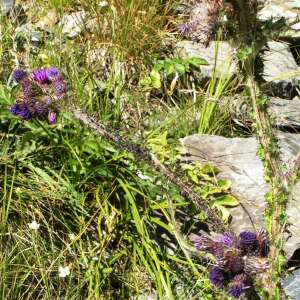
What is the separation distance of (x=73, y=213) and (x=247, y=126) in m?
1.34

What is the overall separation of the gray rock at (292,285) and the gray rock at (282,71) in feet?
4.99

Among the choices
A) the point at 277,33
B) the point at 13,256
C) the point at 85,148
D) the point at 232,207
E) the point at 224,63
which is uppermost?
the point at 277,33

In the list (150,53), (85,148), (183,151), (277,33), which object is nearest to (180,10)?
(150,53)

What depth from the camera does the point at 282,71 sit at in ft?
14.0

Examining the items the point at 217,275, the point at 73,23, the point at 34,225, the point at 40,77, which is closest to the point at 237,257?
the point at 217,275

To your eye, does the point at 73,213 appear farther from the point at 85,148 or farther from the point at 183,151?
the point at 183,151

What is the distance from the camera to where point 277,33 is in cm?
171

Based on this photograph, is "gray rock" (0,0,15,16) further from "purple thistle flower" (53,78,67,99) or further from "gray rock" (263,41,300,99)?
"purple thistle flower" (53,78,67,99)

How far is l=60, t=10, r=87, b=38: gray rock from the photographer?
4.49 m

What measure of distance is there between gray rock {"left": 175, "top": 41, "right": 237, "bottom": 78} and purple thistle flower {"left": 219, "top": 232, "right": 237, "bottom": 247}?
2031 millimetres

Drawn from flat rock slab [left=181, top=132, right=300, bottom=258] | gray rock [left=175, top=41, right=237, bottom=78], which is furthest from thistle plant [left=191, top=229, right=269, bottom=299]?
gray rock [left=175, top=41, right=237, bottom=78]

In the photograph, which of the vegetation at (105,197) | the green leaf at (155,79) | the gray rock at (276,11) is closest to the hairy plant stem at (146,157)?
the vegetation at (105,197)

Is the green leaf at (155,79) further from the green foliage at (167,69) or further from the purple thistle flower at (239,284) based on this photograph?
the purple thistle flower at (239,284)

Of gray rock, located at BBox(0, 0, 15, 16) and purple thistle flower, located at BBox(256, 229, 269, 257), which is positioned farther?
Result: gray rock, located at BBox(0, 0, 15, 16)
